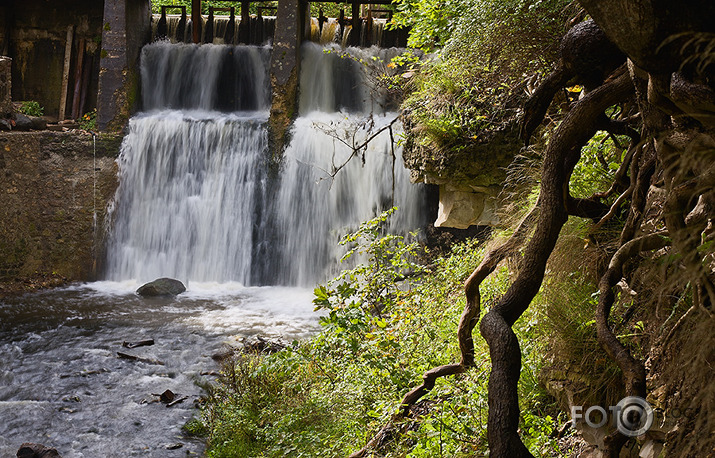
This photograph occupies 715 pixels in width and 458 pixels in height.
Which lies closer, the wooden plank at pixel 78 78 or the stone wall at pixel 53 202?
the stone wall at pixel 53 202

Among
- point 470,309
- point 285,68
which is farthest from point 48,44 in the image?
A: point 470,309

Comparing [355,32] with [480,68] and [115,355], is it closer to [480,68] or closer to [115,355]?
[480,68]

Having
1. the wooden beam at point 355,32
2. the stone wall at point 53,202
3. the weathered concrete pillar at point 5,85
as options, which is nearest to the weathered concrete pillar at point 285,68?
the wooden beam at point 355,32

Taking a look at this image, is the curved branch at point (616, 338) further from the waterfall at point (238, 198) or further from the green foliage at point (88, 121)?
the green foliage at point (88, 121)

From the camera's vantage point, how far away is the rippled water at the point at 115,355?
612 centimetres

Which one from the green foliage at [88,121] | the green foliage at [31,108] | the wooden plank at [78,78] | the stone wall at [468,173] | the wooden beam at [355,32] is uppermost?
the wooden beam at [355,32]

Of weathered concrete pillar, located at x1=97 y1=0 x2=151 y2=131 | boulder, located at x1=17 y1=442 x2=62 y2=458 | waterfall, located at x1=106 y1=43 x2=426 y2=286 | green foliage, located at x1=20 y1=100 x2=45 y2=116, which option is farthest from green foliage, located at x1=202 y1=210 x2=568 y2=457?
green foliage, located at x1=20 y1=100 x2=45 y2=116

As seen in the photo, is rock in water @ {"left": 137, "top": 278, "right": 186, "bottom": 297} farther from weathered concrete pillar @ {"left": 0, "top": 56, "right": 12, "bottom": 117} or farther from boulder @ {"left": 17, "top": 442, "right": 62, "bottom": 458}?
boulder @ {"left": 17, "top": 442, "right": 62, "bottom": 458}

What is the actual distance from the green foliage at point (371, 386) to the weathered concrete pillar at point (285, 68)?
6739 millimetres

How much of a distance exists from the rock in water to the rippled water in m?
0.20

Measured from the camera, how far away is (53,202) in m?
12.3

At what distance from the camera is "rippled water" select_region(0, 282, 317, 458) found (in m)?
6.12

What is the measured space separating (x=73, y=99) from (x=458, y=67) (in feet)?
38.6

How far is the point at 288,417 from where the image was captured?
5.46 metres
